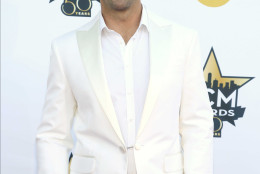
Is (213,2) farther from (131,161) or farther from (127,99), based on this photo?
(131,161)

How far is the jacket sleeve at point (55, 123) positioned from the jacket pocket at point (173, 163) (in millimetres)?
374

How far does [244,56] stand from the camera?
6.22ft

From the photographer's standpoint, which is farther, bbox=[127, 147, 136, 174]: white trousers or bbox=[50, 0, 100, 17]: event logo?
bbox=[50, 0, 100, 17]: event logo

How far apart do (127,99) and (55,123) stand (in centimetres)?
30

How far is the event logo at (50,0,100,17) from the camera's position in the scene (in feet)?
6.40

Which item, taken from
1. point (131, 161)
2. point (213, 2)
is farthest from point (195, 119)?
point (213, 2)

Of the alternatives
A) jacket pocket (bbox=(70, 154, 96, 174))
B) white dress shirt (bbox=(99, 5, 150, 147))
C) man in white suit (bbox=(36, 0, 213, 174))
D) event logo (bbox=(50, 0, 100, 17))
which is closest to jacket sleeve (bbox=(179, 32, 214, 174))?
man in white suit (bbox=(36, 0, 213, 174))

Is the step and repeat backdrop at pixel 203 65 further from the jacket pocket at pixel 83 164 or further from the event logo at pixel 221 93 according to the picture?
the jacket pocket at pixel 83 164

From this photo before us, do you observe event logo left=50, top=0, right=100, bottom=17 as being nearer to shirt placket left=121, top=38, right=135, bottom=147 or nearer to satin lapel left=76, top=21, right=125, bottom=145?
satin lapel left=76, top=21, right=125, bottom=145

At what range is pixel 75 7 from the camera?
195 centimetres

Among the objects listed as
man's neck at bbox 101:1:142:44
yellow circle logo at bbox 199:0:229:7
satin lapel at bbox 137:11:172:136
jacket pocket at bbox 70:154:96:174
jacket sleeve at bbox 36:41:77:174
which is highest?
yellow circle logo at bbox 199:0:229:7

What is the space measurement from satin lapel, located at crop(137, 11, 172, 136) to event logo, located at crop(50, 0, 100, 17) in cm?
63

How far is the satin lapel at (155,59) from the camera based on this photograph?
4.22 ft

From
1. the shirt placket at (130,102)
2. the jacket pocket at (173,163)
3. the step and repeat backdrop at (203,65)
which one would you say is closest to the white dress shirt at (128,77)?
the shirt placket at (130,102)
